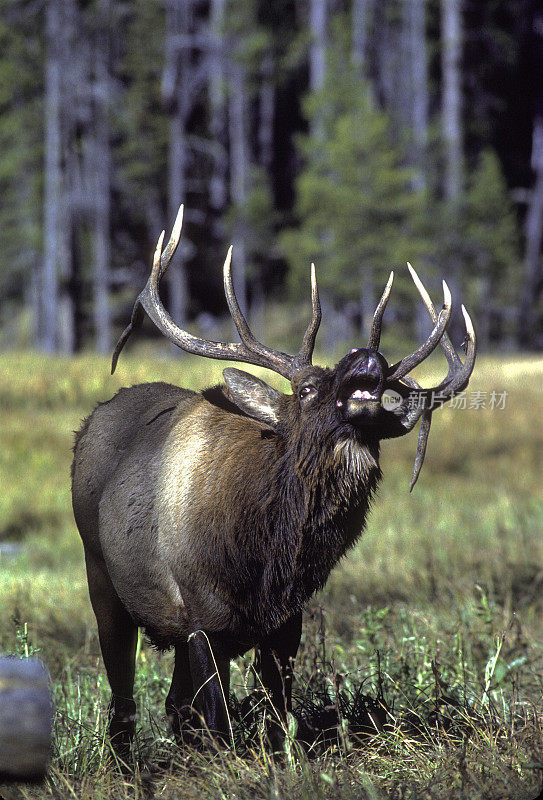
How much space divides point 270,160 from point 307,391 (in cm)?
3207

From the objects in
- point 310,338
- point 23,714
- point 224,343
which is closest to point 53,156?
point 224,343

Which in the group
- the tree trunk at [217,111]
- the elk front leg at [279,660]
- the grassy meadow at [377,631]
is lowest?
the grassy meadow at [377,631]

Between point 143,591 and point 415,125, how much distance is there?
26162mm

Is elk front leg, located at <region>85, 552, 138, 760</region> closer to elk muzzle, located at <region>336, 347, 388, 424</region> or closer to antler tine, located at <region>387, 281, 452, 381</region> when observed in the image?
elk muzzle, located at <region>336, 347, 388, 424</region>

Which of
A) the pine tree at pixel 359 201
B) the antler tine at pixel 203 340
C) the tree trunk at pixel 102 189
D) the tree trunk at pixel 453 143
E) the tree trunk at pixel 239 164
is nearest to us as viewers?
the antler tine at pixel 203 340

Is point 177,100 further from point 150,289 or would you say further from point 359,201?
point 150,289

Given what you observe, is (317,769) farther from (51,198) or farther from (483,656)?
(51,198)

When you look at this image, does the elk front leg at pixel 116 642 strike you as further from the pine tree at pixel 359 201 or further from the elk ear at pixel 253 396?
the pine tree at pixel 359 201

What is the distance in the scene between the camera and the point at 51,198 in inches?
973

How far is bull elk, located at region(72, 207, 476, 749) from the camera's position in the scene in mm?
3117

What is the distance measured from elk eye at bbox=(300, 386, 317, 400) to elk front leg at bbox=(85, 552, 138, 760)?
4.05ft

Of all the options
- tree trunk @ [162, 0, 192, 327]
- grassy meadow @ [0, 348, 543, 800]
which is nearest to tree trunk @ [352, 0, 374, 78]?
tree trunk @ [162, 0, 192, 327]

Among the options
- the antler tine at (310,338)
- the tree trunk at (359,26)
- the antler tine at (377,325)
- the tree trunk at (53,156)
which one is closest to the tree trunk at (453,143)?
the tree trunk at (359,26)

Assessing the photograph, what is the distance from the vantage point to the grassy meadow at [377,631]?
9.90 feet
